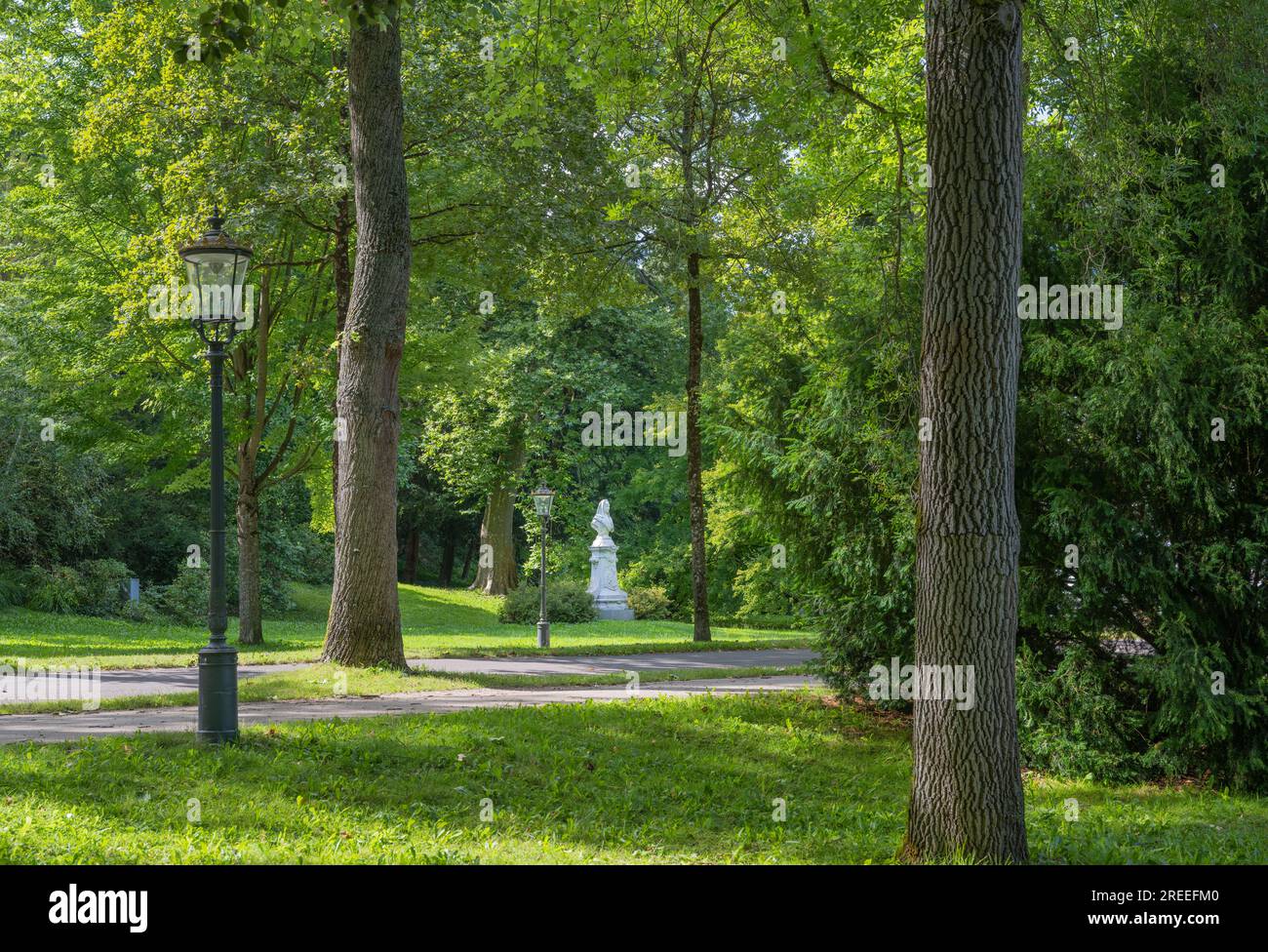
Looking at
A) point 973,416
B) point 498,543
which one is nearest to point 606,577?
point 498,543

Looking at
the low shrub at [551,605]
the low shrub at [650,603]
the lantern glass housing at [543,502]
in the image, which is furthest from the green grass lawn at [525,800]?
the low shrub at [650,603]

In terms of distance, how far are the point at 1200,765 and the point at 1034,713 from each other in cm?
169

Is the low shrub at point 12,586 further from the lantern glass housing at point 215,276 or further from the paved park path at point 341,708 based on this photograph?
the lantern glass housing at point 215,276

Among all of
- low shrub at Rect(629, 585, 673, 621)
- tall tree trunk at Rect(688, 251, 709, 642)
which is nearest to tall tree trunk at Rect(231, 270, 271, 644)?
tall tree trunk at Rect(688, 251, 709, 642)

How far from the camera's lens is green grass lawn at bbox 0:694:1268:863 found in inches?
286

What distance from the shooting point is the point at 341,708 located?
1282cm

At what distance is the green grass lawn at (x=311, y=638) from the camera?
19.8 metres

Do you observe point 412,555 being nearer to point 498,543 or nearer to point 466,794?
point 498,543

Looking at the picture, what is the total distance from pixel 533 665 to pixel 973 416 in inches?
563

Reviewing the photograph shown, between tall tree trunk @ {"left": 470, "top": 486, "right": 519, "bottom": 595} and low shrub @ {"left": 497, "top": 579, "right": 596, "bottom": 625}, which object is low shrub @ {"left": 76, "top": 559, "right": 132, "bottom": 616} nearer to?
low shrub @ {"left": 497, "top": 579, "right": 596, "bottom": 625}

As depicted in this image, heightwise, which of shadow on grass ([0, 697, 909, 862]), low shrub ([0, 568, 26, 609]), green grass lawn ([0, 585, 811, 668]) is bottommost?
green grass lawn ([0, 585, 811, 668])

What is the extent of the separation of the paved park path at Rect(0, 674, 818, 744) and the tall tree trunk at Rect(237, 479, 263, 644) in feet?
30.9

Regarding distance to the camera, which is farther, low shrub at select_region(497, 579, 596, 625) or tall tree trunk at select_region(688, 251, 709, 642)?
low shrub at select_region(497, 579, 596, 625)

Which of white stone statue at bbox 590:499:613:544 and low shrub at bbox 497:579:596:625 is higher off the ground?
white stone statue at bbox 590:499:613:544
